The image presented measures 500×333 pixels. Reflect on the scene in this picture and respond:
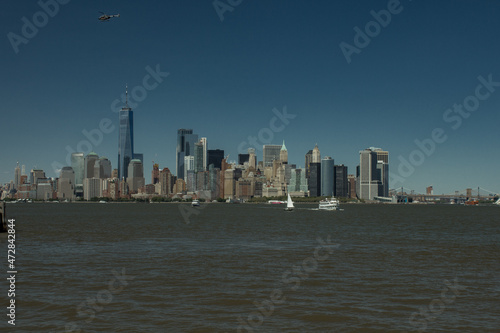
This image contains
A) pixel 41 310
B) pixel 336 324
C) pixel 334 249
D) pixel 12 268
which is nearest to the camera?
pixel 336 324

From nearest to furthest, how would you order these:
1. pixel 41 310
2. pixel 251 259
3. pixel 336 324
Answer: pixel 336 324, pixel 41 310, pixel 251 259

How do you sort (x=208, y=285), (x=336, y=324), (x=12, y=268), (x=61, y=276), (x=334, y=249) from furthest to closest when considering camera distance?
(x=334, y=249) → (x=12, y=268) → (x=61, y=276) → (x=208, y=285) → (x=336, y=324)

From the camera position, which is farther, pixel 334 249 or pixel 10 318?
pixel 334 249

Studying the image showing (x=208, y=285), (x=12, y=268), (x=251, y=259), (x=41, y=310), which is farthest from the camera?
(x=251, y=259)

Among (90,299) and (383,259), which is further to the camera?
(383,259)

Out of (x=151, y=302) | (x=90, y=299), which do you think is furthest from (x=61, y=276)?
(x=151, y=302)

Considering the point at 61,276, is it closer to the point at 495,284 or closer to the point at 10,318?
the point at 10,318

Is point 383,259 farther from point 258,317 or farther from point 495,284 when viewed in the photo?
point 258,317

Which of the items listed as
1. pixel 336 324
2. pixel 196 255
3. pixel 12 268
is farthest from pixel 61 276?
pixel 336 324
